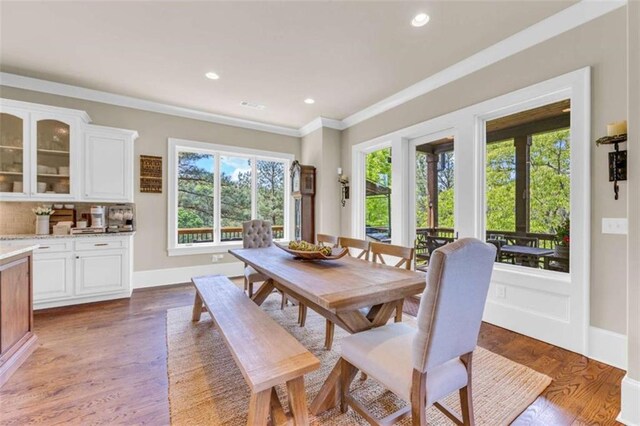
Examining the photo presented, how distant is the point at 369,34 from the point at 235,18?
1.21m

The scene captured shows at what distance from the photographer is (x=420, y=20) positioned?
241 centimetres

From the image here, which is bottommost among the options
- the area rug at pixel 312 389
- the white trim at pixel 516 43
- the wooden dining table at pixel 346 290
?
the area rug at pixel 312 389

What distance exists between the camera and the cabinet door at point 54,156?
3371 millimetres

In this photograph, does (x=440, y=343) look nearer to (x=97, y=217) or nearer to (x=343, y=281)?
(x=343, y=281)

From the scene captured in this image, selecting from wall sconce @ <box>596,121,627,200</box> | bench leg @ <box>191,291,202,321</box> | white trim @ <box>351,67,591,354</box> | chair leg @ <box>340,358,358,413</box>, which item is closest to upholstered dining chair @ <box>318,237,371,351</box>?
chair leg @ <box>340,358,358,413</box>

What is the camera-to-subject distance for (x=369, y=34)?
2594 millimetres

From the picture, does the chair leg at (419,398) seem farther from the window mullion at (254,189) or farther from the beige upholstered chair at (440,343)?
the window mullion at (254,189)

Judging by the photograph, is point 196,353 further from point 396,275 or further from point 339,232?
point 339,232

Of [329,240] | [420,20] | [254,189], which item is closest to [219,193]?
[254,189]

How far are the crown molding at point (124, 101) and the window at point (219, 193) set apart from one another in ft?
1.49

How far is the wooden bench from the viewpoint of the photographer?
1307 millimetres

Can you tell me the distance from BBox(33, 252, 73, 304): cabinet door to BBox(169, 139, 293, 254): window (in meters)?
1.28

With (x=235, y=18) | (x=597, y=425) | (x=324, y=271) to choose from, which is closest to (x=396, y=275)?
(x=324, y=271)

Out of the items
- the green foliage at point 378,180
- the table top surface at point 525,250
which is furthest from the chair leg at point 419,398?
the green foliage at point 378,180
